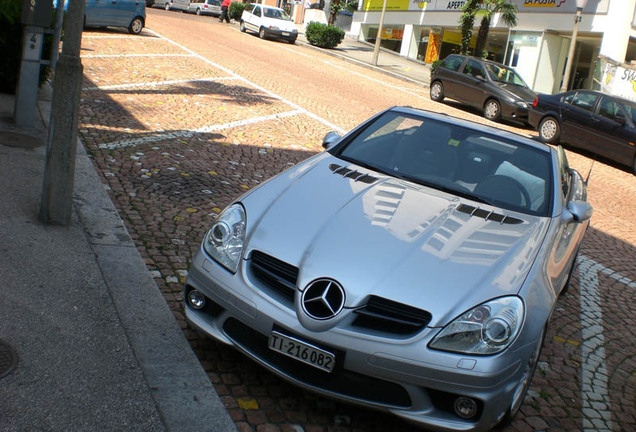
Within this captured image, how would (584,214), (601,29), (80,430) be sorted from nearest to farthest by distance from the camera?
(80,430) < (584,214) < (601,29)

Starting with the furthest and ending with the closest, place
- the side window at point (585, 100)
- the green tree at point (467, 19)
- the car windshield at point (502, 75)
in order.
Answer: the green tree at point (467, 19) → the car windshield at point (502, 75) → the side window at point (585, 100)

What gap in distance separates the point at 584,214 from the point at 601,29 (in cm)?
2391

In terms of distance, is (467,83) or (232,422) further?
(467,83)

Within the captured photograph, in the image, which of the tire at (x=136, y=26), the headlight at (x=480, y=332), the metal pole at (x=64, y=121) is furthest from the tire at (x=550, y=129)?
the headlight at (x=480, y=332)

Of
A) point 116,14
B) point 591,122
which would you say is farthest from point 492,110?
point 116,14

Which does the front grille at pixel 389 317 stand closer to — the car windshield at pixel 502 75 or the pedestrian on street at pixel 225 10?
the car windshield at pixel 502 75

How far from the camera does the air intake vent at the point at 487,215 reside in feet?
13.7

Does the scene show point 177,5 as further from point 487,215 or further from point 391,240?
point 391,240

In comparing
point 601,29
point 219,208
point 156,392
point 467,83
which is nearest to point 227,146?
point 219,208

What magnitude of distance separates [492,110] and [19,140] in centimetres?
1377

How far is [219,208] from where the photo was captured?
6.58 meters

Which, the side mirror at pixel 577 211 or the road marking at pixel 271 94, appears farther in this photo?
the road marking at pixel 271 94

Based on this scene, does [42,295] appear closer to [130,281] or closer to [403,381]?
[130,281]

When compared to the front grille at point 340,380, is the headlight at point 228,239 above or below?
above
